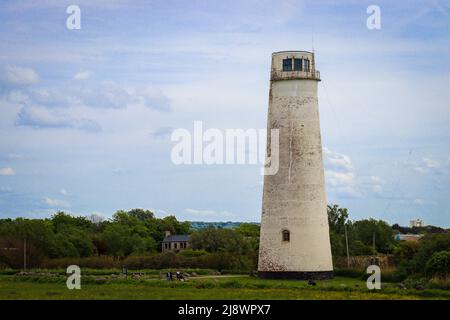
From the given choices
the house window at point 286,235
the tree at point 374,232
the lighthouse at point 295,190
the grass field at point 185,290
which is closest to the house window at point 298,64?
the lighthouse at point 295,190

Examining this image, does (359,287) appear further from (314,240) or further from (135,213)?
(135,213)

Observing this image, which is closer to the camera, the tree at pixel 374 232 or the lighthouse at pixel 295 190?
the lighthouse at pixel 295 190

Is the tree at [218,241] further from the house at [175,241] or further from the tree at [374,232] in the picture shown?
the house at [175,241]

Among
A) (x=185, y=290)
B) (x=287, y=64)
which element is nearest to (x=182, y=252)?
(x=287, y=64)

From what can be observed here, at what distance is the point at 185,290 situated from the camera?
3850 centimetres

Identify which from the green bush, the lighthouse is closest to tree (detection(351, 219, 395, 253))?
the lighthouse

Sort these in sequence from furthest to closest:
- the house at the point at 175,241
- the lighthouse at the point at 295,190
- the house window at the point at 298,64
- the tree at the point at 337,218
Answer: the house at the point at 175,241, the tree at the point at 337,218, the house window at the point at 298,64, the lighthouse at the point at 295,190

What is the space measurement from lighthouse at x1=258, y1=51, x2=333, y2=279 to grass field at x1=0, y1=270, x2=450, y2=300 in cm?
212

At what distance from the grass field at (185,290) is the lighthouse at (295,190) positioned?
2123mm

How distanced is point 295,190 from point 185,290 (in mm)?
11415

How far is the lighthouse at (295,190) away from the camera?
156 feet

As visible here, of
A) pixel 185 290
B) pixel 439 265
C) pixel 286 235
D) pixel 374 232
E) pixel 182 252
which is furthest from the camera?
pixel 374 232

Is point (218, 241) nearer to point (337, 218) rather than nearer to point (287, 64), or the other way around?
point (337, 218)

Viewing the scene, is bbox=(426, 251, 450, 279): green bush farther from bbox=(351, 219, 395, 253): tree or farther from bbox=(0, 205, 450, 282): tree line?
bbox=(351, 219, 395, 253): tree
